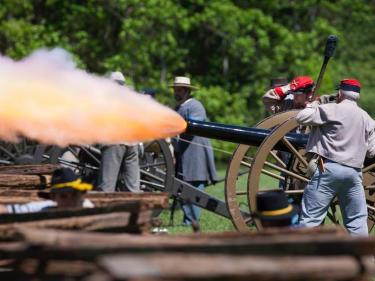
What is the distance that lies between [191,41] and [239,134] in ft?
65.3

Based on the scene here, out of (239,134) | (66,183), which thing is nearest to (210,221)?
(239,134)

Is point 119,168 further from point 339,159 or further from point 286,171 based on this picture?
point 339,159

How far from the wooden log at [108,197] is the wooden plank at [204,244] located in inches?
50.8

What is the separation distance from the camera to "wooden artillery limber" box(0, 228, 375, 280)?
14.1 ft

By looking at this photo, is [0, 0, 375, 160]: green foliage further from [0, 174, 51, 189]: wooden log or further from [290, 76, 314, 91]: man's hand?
[0, 174, 51, 189]: wooden log

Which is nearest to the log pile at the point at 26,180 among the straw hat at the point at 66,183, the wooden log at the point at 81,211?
the straw hat at the point at 66,183

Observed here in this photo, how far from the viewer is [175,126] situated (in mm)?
8750

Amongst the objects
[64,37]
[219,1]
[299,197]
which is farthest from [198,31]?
[299,197]

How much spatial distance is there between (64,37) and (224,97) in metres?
4.36

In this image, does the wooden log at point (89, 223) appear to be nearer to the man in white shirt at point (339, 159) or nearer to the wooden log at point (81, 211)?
the wooden log at point (81, 211)

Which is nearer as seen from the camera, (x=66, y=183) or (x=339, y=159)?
(x=66, y=183)

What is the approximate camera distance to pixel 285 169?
32.2 ft

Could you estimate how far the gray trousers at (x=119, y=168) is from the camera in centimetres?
1195

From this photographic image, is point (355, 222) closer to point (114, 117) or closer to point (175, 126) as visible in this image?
point (175, 126)
